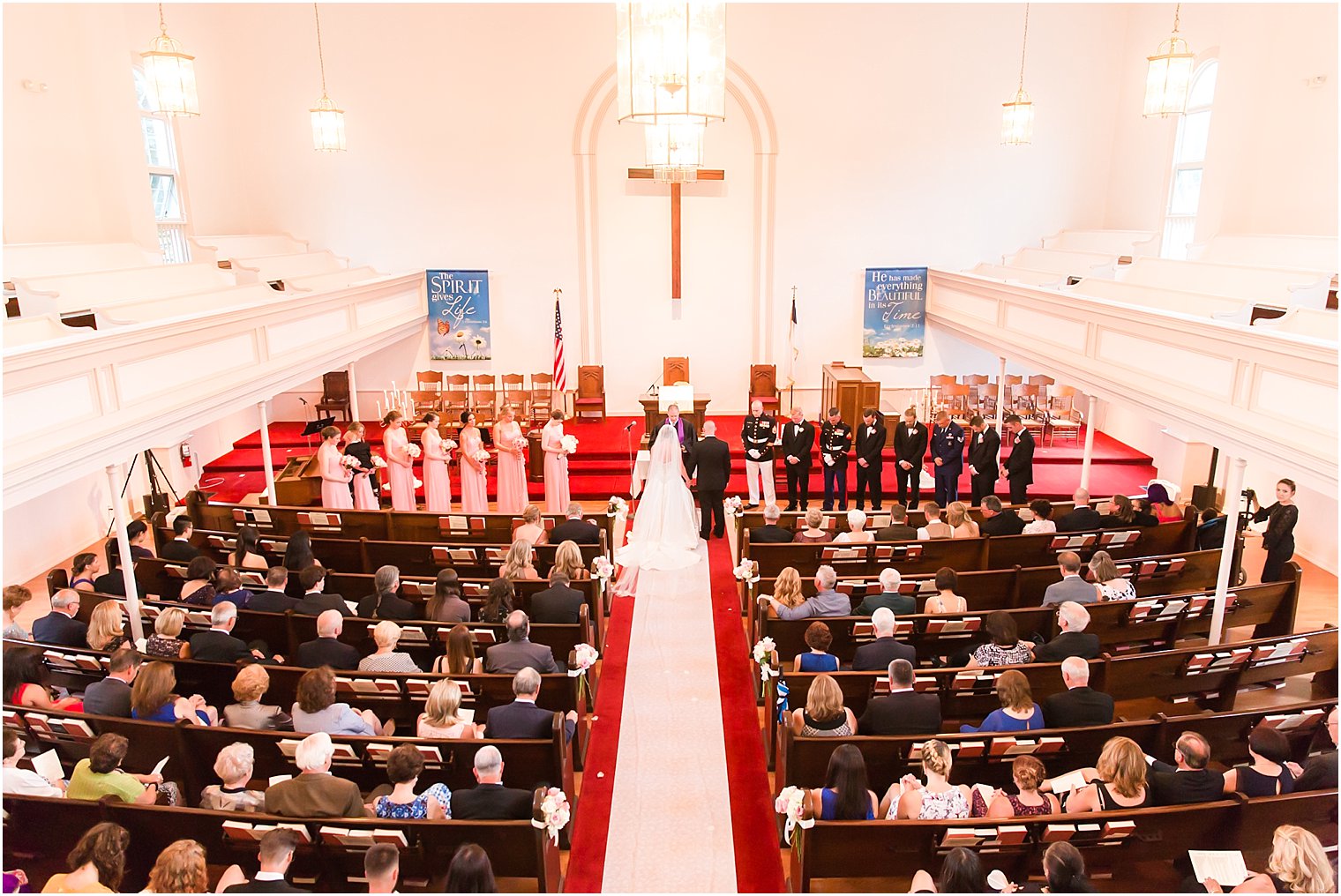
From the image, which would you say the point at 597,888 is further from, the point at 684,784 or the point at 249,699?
the point at 249,699

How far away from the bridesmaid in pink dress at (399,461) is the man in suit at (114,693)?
5.00 meters

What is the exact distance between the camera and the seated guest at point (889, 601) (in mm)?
6500

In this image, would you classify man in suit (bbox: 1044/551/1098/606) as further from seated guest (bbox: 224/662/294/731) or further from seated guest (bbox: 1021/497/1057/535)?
seated guest (bbox: 224/662/294/731)

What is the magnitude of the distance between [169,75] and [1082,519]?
470 inches

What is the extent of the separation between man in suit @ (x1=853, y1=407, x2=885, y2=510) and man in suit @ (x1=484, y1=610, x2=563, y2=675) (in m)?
6.16

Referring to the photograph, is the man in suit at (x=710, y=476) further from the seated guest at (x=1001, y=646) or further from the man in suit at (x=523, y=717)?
the man in suit at (x=523, y=717)

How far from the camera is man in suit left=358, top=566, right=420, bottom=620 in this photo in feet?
20.9

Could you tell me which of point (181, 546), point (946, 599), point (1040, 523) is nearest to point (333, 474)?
point (181, 546)

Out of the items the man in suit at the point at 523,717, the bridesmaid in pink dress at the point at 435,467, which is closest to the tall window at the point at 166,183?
the bridesmaid in pink dress at the point at 435,467

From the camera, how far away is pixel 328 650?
18.8 ft

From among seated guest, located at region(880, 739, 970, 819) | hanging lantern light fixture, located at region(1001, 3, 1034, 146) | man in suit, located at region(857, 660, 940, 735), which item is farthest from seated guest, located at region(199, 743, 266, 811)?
hanging lantern light fixture, located at region(1001, 3, 1034, 146)

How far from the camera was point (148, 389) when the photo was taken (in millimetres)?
7391

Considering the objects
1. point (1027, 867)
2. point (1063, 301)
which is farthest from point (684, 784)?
point (1063, 301)

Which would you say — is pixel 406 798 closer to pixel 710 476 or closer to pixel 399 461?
pixel 710 476
